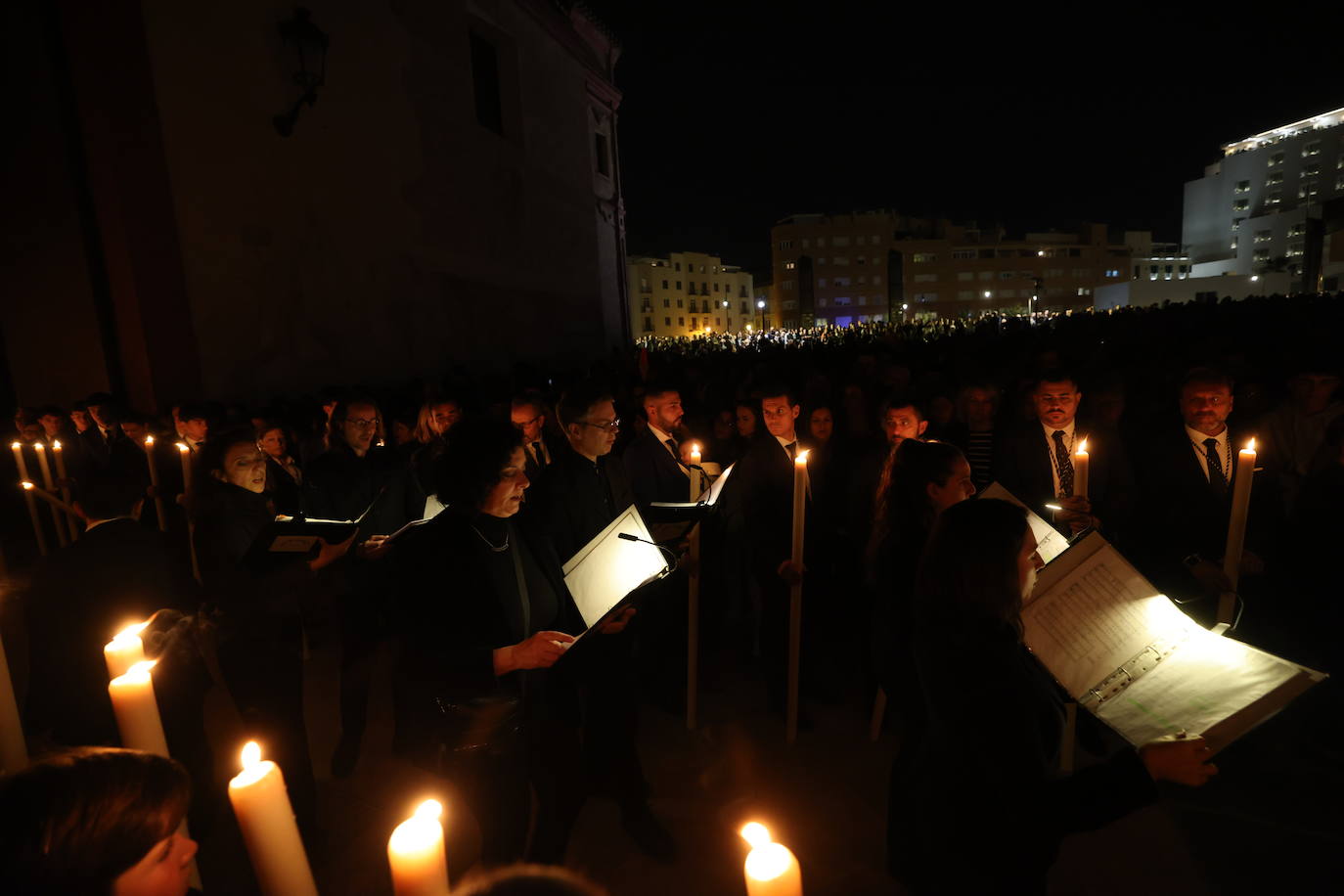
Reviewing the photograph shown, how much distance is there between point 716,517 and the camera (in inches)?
195

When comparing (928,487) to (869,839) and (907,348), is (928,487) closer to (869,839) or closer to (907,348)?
(869,839)

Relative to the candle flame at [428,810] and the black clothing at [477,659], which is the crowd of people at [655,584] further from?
the candle flame at [428,810]

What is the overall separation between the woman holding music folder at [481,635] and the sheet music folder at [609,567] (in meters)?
0.11

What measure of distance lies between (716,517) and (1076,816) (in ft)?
11.2

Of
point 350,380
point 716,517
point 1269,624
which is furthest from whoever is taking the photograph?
point 350,380

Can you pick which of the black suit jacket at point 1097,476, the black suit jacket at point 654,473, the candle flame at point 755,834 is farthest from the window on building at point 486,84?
the candle flame at point 755,834

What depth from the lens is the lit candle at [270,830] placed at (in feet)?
4.22

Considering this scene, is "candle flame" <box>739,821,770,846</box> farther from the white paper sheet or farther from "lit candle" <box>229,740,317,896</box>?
the white paper sheet

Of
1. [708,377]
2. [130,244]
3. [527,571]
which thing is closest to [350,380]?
[130,244]

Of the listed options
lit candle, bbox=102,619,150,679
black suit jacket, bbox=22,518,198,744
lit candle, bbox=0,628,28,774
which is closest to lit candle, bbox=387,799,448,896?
lit candle, bbox=102,619,150,679

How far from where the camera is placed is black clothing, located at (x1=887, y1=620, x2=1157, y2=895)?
1.63 m

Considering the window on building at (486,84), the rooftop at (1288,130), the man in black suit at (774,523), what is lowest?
the man in black suit at (774,523)

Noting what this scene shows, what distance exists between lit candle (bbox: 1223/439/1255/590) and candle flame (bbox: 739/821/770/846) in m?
2.67

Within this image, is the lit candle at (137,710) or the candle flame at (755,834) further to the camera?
the lit candle at (137,710)
